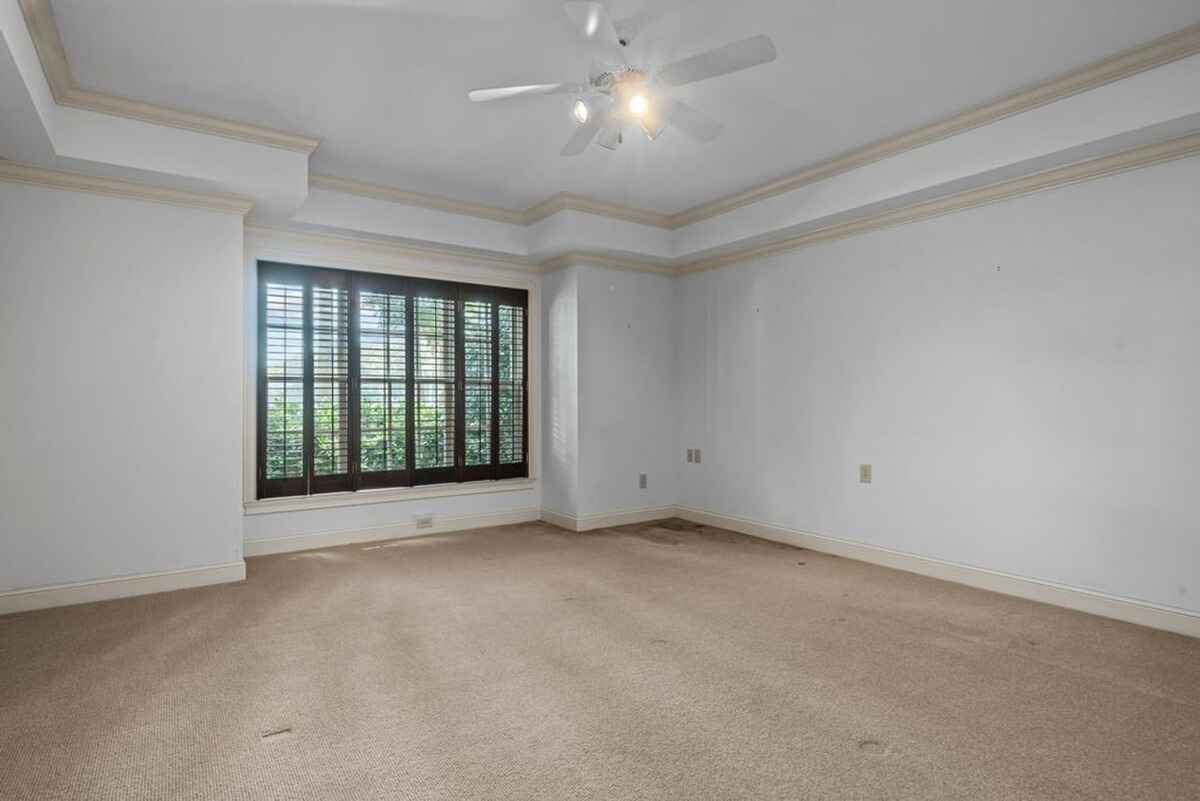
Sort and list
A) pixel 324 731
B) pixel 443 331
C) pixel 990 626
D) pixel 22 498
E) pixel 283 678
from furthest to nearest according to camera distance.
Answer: pixel 443 331
pixel 22 498
pixel 990 626
pixel 283 678
pixel 324 731

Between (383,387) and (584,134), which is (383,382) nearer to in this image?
(383,387)

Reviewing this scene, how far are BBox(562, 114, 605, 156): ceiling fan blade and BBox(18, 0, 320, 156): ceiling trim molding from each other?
1771 millimetres

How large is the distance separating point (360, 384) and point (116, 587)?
205 cm

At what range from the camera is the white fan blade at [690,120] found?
2.97 metres

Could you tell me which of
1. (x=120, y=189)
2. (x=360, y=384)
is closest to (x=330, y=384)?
(x=360, y=384)

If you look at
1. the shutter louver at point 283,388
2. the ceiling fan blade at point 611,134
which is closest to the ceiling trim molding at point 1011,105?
the ceiling fan blade at point 611,134

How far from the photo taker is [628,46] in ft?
9.63

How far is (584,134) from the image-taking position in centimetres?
317

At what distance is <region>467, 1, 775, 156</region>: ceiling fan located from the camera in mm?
2384

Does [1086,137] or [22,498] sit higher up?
[1086,137]

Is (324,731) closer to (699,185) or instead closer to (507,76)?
(507,76)

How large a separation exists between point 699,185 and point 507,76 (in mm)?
2039

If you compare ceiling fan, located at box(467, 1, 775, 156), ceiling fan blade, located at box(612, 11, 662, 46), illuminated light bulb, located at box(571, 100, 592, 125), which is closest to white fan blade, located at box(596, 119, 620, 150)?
ceiling fan, located at box(467, 1, 775, 156)

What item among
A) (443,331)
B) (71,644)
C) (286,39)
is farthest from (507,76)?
(71,644)
